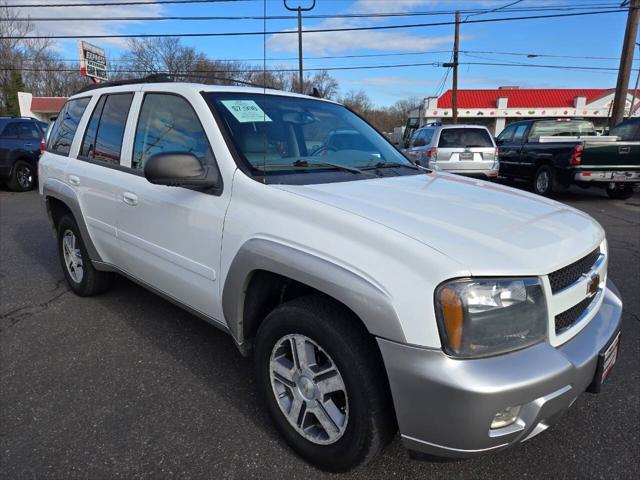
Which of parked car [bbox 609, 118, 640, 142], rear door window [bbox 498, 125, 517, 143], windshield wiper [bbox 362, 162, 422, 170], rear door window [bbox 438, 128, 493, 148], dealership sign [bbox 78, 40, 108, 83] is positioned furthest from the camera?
dealership sign [bbox 78, 40, 108, 83]

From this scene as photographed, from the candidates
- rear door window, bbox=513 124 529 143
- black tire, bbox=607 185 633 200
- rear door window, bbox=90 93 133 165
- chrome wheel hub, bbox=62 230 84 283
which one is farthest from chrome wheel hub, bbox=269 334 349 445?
rear door window, bbox=513 124 529 143

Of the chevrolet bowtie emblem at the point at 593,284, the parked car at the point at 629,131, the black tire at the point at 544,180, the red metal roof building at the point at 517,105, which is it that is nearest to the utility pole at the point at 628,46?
the parked car at the point at 629,131

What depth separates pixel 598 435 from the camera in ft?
7.75

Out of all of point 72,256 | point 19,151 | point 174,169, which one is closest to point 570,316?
point 174,169

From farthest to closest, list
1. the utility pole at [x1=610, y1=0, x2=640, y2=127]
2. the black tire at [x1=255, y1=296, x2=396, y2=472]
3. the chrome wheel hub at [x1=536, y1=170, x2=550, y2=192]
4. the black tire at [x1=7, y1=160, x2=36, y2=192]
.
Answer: the utility pole at [x1=610, y1=0, x2=640, y2=127] < the black tire at [x1=7, y1=160, x2=36, y2=192] < the chrome wheel hub at [x1=536, y1=170, x2=550, y2=192] < the black tire at [x1=255, y1=296, x2=396, y2=472]

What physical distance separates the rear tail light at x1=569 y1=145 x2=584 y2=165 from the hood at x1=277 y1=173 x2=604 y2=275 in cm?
801

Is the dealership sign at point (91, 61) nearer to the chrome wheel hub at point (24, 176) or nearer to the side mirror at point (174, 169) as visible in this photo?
the chrome wheel hub at point (24, 176)

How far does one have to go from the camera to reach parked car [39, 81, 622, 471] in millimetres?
1598

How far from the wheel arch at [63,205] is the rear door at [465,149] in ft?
26.2

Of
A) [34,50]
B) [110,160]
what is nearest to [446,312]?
[110,160]

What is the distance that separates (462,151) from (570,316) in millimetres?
8824

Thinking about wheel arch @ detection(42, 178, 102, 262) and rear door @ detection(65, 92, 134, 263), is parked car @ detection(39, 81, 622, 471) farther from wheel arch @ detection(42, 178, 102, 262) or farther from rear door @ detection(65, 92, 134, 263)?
wheel arch @ detection(42, 178, 102, 262)

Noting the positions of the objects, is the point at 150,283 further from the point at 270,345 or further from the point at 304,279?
the point at 304,279

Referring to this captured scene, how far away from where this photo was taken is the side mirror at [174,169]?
2.21 metres
